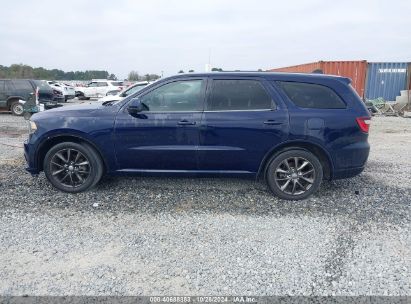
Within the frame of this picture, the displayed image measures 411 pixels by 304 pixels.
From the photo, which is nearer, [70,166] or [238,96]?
[238,96]

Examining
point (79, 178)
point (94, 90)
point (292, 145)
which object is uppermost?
point (94, 90)

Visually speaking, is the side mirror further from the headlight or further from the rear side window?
the rear side window

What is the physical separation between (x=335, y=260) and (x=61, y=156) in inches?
142

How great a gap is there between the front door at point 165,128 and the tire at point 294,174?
3.58ft

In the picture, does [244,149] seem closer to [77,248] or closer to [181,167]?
[181,167]

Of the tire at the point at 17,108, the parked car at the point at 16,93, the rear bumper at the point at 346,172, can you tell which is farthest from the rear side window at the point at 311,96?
the tire at the point at 17,108

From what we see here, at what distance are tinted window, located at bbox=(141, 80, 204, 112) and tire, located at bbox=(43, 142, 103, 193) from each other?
1.06 metres

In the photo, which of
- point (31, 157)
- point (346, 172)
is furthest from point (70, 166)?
point (346, 172)

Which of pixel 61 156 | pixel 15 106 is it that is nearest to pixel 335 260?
pixel 61 156

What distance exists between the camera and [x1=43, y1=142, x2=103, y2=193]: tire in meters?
4.43

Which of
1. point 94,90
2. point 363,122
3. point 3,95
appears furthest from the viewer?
point 94,90

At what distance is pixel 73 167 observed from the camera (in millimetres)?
4488

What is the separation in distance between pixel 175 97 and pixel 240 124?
37.2 inches

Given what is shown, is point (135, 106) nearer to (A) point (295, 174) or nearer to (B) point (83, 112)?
(B) point (83, 112)
